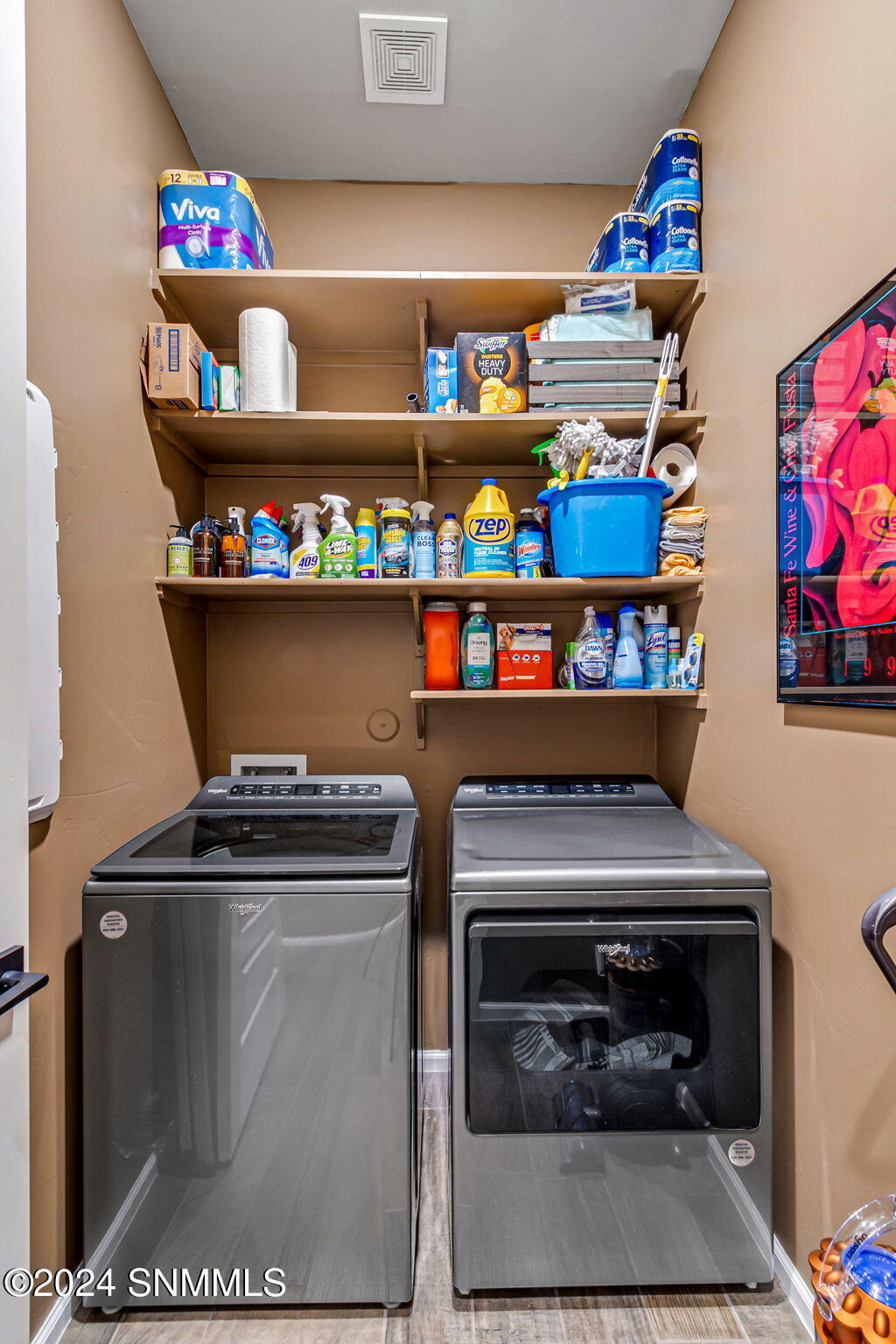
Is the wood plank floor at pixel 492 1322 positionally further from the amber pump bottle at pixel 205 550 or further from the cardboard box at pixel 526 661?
the amber pump bottle at pixel 205 550

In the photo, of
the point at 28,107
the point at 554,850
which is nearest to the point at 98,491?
the point at 28,107

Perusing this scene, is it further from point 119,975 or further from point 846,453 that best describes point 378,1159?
point 846,453

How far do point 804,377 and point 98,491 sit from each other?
4.69 feet

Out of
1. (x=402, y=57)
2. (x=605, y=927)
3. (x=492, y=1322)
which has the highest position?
(x=402, y=57)

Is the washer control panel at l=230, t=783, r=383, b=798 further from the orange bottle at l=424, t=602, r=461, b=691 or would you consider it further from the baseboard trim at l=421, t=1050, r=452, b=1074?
the baseboard trim at l=421, t=1050, r=452, b=1074

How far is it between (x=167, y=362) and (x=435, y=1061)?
2.12 meters

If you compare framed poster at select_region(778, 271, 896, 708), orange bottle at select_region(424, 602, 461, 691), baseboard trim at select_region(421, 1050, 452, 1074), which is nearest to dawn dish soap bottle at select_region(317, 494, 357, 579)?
orange bottle at select_region(424, 602, 461, 691)

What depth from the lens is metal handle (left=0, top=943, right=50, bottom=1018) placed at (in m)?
0.81

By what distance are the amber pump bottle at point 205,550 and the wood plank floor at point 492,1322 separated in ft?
5.26

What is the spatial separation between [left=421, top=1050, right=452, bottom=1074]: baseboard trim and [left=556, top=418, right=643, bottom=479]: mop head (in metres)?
1.79

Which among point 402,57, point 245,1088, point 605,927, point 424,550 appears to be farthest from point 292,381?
point 245,1088

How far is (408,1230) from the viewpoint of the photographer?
1.30m

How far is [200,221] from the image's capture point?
165 cm

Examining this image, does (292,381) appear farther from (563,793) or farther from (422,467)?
(563,793)
